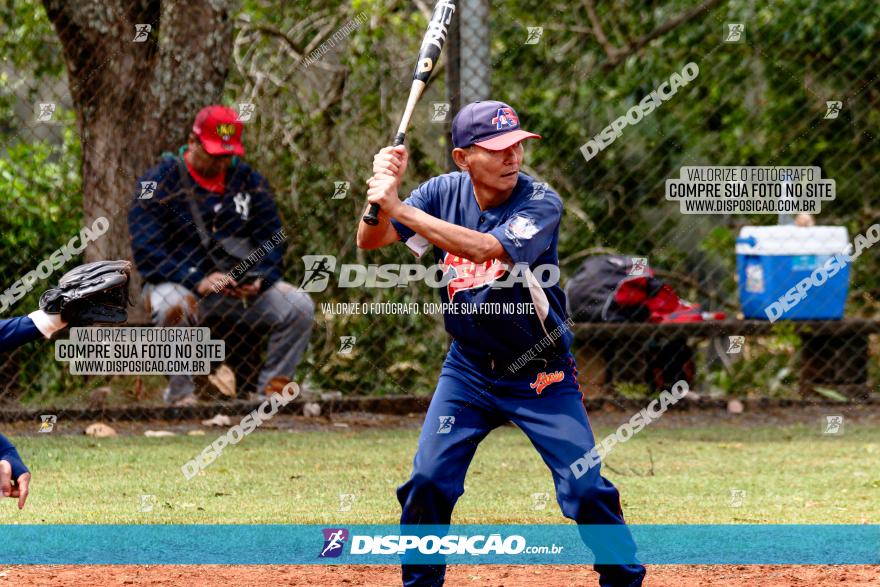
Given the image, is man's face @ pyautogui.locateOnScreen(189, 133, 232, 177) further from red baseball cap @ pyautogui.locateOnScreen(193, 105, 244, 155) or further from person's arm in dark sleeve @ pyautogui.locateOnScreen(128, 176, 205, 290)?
person's arm in dark sleeve @ pyautogui.locateOnScreen(128, 176, 205, 290)

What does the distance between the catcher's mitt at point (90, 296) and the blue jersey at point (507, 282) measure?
0.92 meters

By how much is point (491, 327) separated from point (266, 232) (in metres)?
3.19

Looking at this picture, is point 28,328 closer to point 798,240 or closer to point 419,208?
→ point 419,208

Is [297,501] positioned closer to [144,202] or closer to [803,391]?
[144,202]

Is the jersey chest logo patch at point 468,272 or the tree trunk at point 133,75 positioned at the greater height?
the tree trunk at point 133,75

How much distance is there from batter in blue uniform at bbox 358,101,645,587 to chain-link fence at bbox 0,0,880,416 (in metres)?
2.77

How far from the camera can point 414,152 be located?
7176 millimetres

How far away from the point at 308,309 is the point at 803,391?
10.0 ft

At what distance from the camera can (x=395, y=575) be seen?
4176mm

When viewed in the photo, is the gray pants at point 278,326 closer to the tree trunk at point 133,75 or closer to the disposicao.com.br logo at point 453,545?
the tree trunk at point 133,75

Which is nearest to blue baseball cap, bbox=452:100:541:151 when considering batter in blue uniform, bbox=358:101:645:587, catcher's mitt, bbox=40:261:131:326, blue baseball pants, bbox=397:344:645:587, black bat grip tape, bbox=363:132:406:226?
batter in blue uniform, bbox=358:101:645:587

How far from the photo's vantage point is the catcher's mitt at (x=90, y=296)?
3436 mm

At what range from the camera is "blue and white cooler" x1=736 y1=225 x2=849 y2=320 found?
7.16 metres

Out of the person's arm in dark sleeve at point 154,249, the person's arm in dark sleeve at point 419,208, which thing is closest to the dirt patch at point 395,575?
the person's arm in dark sleeve at point 419,208
